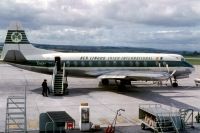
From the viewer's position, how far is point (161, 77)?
31969 millimetres

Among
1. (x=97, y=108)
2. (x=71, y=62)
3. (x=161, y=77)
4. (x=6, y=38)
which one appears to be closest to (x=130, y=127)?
(x=97, y=108)

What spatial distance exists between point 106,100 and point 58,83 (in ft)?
19.1

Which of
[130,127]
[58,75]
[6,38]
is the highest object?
[6,38]

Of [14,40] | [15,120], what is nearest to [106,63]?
[14,40]

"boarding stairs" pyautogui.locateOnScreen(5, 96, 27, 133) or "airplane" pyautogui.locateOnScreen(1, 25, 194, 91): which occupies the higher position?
"airplane" pyautogui.locateOnScreen(1, 25, 194, 91)

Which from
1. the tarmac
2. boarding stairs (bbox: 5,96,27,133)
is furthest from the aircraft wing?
boarding stairs (bbox: 5,96,27,133)

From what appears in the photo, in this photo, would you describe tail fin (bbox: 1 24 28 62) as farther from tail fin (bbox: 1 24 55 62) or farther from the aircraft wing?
the aircraft wing

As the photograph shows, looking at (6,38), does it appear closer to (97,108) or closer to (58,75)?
(58,75)

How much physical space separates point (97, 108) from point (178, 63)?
16.7m

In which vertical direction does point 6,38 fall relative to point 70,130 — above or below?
above

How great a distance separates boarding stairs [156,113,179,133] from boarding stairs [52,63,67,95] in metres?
16.3

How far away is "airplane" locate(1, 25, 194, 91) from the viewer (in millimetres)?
37438

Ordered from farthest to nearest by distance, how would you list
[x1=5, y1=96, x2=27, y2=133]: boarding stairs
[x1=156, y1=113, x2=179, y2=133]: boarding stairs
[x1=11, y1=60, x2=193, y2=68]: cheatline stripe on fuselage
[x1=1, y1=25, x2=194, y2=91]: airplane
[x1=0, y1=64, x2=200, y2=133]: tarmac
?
[x1=11, y1=60, x2=193, y2=68]: cheatline stripe on fuselage → [x1=1, y1=25, x2=194, y2=91]: airplane → [x1=0, y1=64, x2=200, y2=133]: tarmac → [x1=156, y1=113, x2=179, y2=133]: boarding stairs → [x1=5, y1=96, x2=27, y2=133]: boarding stairs

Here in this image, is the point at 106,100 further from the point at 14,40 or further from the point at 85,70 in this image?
the point at 14,40
